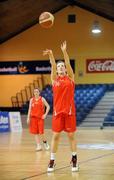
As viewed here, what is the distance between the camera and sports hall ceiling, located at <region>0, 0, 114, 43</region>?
25.2 meters

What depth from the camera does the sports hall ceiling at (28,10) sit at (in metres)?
25.2

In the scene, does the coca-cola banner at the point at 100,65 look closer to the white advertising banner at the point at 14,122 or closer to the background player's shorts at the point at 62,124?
the white advertising banner at the point at 14,122

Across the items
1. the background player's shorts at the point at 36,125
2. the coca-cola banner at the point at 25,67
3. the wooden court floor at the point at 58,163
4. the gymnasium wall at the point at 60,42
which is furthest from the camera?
the coca-cola banner at the point at 25,67

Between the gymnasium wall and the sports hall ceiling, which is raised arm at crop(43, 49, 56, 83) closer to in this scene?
the sports hall ceiling

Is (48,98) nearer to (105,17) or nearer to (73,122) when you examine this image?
(105,17)

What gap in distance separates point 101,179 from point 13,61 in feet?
78.8

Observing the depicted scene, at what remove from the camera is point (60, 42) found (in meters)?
30.1

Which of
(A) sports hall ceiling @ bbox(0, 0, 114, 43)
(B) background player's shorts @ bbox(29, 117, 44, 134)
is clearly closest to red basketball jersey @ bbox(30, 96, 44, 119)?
(B) background player's shorts @ bbox(29, 117, 44, 134)

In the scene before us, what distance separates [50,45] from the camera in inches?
1192

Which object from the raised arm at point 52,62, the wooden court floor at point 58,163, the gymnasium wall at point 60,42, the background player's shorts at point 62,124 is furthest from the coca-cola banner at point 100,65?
the background player's shorts at point 62,124

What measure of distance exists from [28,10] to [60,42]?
4.14 m

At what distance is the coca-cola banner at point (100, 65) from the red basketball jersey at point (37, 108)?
17002mm

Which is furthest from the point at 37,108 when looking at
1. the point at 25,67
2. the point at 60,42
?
the point at 25,67

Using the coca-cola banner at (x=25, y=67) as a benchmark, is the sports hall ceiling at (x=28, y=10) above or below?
above
